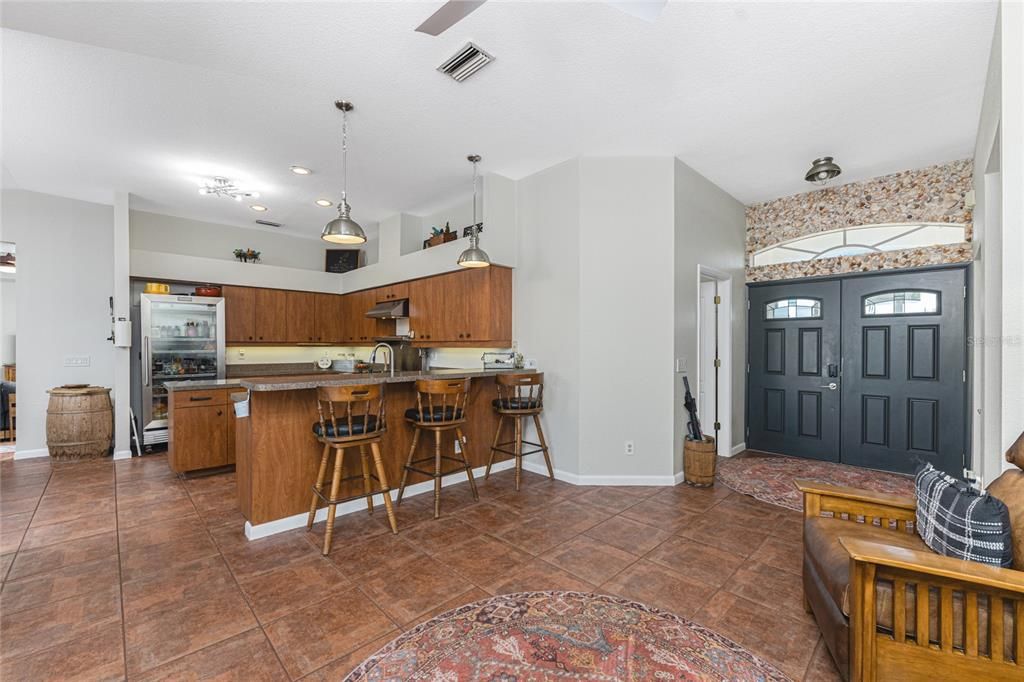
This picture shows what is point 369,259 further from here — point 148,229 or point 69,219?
point 69,219

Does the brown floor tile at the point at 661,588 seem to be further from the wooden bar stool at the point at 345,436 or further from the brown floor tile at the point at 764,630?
the wooden bar stool at the point at 345,436

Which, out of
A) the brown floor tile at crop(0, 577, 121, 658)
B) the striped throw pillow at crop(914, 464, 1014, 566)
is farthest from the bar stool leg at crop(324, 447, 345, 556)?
the striped throw pillow at crop(914, 464, 1014, 566)

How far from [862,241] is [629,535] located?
416 cm

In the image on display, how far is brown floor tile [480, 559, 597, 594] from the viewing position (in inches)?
90.7

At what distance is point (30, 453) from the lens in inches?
194

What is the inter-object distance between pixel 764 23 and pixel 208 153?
4.51 metres

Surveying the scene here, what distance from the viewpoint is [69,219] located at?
5.16 m

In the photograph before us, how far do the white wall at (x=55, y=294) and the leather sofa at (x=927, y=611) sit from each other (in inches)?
290

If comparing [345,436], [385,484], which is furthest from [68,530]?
[385,484]

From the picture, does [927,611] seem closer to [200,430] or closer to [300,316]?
[200,430]

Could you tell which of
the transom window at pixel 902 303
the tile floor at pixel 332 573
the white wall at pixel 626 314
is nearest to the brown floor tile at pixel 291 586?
the tile floor at pixel 332 573

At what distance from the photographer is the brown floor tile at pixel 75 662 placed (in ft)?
5.57

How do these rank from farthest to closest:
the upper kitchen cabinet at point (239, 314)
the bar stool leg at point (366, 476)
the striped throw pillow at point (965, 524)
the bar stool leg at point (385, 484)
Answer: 1. the upper kitchen cabinet at point (239, 314)
2. the bar stool leg at point (366, 476)
3. the bar stool leg at point (385, 484)
4. the striped throw pillow at point (965, 524)

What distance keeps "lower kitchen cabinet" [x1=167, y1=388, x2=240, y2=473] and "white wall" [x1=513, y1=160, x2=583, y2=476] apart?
3149 millimetres
